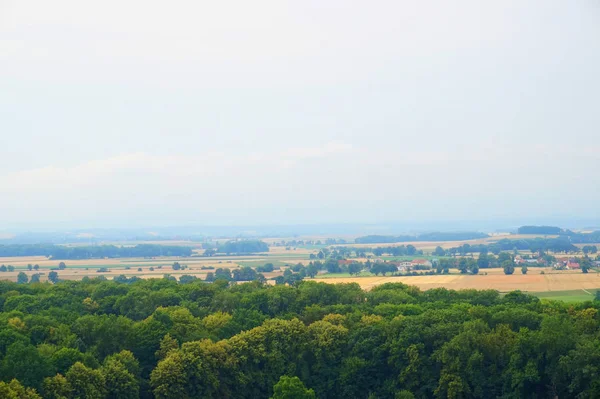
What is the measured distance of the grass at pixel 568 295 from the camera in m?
62.8

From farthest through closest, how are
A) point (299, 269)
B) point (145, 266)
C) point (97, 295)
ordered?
point (145, 266) < point (299, 269) < point (97, 295)

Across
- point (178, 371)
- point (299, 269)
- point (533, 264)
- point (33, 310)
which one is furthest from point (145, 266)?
point (178, 371)

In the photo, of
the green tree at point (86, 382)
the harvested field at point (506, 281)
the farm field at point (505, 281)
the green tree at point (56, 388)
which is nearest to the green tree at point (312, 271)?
the farm field at point (505, 281)

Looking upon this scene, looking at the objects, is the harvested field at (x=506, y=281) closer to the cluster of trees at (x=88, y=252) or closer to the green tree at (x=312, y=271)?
the green tree at (x=312, y=271)

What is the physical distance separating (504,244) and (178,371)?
402 ft

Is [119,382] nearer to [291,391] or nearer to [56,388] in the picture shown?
[56,388]

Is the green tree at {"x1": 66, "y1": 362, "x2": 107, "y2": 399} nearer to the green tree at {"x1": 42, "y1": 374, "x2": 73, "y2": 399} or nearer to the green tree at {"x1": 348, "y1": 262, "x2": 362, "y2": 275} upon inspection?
the green tree at {"x1": 42, "y1": 374, "x2": 73, "y2": 399}

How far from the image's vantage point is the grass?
6281 cm

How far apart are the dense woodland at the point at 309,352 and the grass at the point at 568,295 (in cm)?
1415

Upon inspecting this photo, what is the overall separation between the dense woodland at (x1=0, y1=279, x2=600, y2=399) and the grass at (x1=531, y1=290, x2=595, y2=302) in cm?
1415

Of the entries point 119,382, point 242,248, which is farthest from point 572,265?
point 242,248

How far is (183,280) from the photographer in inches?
3337

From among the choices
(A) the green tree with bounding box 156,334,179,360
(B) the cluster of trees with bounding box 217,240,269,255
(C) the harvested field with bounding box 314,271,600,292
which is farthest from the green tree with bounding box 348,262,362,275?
(B) the cluster of trees with bounding box 217,240,269,255

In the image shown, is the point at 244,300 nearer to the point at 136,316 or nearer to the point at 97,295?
the point at 136,316
